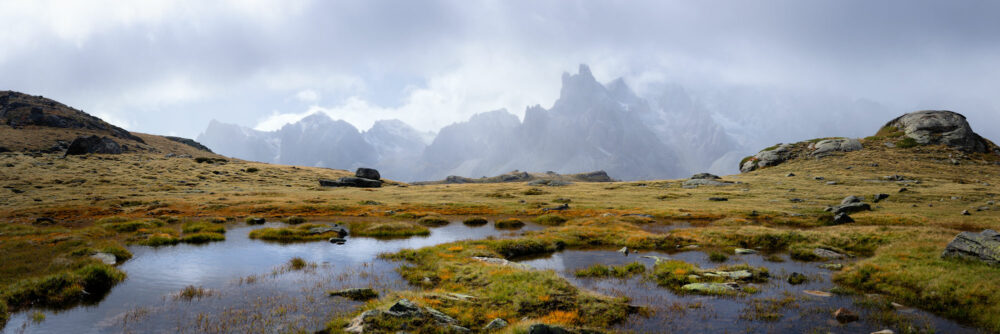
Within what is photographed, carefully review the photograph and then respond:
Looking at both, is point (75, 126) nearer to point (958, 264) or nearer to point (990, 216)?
point (958, 264)

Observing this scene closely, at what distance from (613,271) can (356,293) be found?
15346mm

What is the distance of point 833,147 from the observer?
358 ft

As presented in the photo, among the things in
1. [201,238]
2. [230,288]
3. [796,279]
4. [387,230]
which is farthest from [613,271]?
[201,238]

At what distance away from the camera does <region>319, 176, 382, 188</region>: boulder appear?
108938 mm

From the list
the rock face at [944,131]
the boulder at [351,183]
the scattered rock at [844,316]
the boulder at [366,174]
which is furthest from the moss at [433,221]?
the rock face at [944,131]

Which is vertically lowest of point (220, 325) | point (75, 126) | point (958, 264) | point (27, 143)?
point (220, 325)

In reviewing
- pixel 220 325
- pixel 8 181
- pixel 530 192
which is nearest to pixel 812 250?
pixel 220 325

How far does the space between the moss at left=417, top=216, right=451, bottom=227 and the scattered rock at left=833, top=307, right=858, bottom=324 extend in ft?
134

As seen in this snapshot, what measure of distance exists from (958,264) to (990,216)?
105 feet

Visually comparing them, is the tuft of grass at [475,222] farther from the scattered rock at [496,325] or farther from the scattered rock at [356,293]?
the scattered rock at [496,325]

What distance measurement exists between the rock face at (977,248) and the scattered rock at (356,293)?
31.3m

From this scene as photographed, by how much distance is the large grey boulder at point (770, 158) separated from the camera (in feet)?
378

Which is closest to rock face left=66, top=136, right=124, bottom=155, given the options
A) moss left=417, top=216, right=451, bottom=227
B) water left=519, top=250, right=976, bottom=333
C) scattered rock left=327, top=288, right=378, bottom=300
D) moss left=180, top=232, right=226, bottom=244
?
moss left=180, top=232, right=226, bottom=244

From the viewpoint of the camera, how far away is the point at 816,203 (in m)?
58.3
